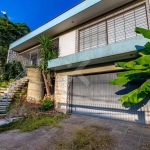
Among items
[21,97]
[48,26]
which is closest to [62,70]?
[48,26]

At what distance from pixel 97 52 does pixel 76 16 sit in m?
3.10

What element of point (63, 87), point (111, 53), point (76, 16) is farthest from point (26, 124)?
point (76, 16)

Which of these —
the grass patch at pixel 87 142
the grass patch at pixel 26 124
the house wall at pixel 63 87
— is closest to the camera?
the grass patch at pixel 87 142

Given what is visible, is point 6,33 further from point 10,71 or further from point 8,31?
point 10,71

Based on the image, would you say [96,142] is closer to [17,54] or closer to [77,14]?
[77,14]

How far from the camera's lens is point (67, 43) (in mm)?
8109

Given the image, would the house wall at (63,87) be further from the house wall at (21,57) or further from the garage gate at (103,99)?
the house wall at (21,57)

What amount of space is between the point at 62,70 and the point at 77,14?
367 centimetres

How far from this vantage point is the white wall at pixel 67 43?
7778mm

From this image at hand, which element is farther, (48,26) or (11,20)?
(11,20)

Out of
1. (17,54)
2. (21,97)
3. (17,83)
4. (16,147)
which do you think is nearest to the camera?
(16,147)

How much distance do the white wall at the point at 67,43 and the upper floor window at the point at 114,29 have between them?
0.51 m

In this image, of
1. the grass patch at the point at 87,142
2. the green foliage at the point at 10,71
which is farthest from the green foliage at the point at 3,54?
the grass patch at the point at 87,142

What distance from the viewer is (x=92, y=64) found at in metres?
6.52
